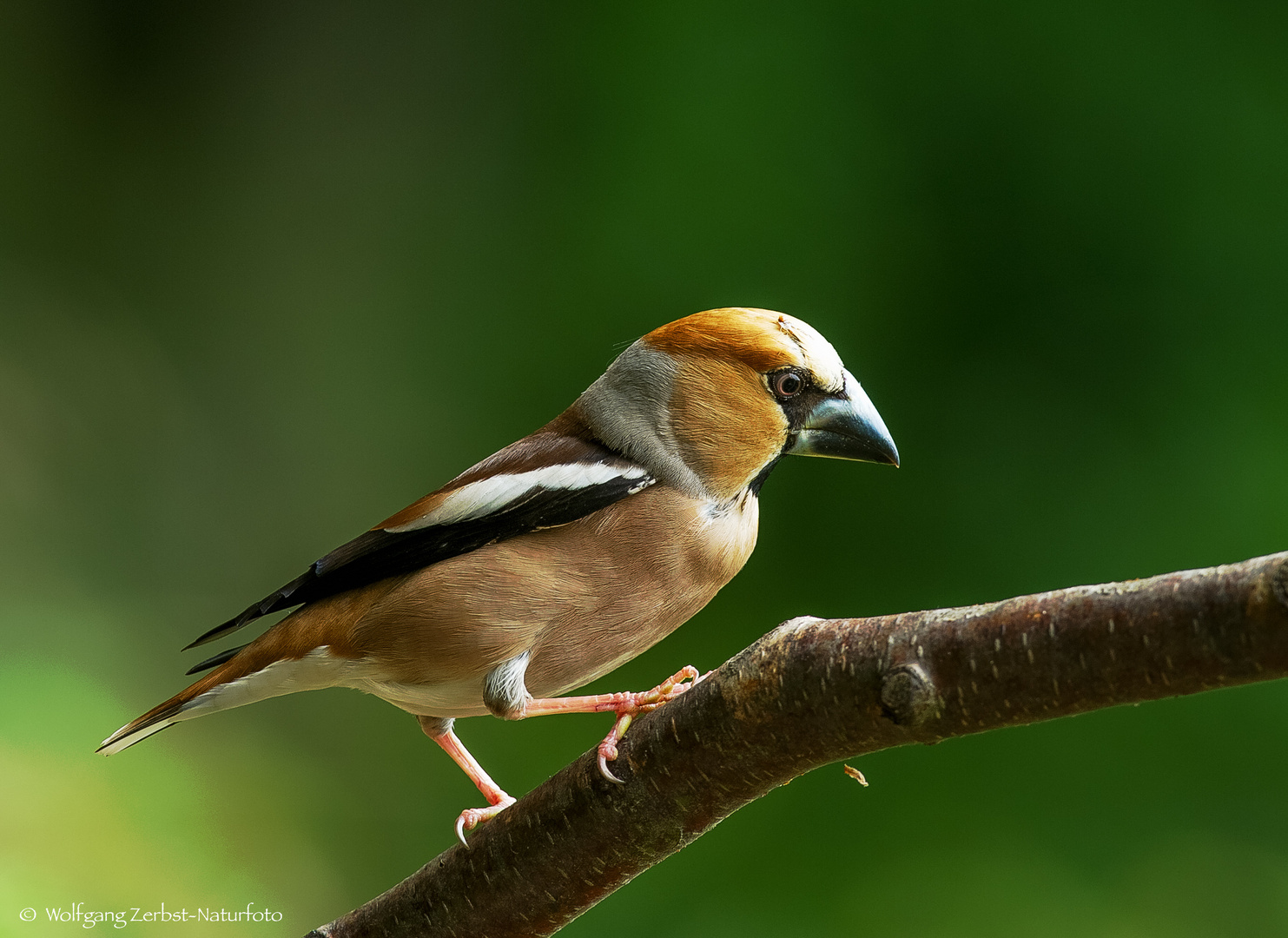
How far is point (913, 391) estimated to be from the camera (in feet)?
13.2

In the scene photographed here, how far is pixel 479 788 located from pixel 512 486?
669 millimetres

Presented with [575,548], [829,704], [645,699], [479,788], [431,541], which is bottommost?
[479,788]

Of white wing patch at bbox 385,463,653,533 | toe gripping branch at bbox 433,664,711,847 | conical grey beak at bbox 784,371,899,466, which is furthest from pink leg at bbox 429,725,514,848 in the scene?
conical grey beak at bbox 784,371,899,466

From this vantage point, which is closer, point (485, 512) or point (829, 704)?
point (829, 704)

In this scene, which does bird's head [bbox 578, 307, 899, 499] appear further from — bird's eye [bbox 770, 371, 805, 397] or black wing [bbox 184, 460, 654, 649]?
black wing [bbox 184, 460, 654, 649]

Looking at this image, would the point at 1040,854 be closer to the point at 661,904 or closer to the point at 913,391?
the point at 661,904

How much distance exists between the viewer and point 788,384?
218cm

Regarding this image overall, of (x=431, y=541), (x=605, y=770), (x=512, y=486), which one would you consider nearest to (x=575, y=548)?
(x=512, y=486)

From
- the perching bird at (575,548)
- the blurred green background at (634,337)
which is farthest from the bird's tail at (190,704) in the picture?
the blurred green background at (634,337)

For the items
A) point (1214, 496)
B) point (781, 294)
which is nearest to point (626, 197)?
point (781, 294)

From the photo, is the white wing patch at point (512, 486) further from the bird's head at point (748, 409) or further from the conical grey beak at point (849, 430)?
the conical grey beak at point (849, 430)

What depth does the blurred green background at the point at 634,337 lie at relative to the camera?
3.71 meters

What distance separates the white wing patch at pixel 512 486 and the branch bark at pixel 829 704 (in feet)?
1.97

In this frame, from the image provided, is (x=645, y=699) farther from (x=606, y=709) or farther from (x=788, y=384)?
(x=788, y=384)
